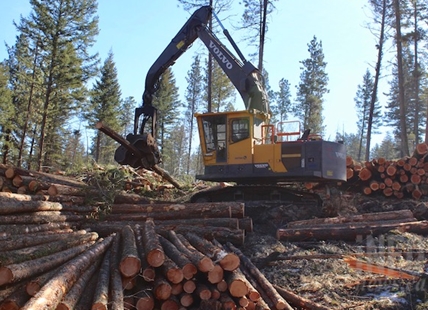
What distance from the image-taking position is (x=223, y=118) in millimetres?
11266

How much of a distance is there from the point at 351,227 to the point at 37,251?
248 inches

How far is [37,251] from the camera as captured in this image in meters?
5.34

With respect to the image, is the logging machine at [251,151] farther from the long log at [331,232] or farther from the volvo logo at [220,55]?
the long log at [331,232]

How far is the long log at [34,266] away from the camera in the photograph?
13.5 ft

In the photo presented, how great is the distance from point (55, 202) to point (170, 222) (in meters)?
2.38

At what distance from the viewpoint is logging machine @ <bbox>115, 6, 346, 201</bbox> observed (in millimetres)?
10828

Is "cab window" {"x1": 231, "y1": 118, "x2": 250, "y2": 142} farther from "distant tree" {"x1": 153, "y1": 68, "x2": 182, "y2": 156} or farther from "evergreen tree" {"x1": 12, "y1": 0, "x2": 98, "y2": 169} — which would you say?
"distant tree" {"x1": 153, "y1": 68, "x2": 182, "y2": 156}

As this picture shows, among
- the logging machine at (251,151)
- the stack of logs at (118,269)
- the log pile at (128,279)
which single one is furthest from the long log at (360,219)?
the log pile at (128,279)

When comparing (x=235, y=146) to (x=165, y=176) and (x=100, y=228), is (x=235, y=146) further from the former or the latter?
(x=100, y=228)

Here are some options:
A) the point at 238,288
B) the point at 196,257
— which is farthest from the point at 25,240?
the point at 238,288

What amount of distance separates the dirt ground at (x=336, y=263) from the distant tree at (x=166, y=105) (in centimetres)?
2608

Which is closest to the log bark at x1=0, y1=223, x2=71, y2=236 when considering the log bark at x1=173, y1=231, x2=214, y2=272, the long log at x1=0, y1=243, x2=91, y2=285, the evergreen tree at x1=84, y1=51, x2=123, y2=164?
the long log at x1=0, y1=243, x2=91, y2=285

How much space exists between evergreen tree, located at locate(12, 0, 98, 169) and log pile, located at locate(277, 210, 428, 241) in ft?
53.6

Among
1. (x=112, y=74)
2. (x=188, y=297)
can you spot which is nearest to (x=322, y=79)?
(x=112, y=74)
